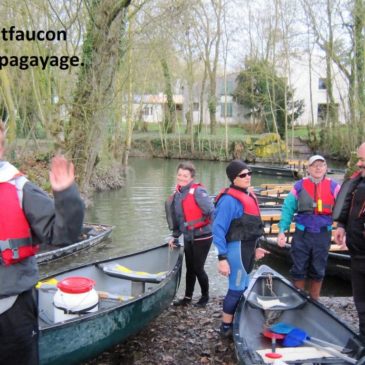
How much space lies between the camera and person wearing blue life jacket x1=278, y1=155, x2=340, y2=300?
15.9 ft

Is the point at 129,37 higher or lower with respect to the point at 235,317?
higher

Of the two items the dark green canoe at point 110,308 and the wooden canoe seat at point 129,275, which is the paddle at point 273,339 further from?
the wooden canoe seat at point 129,275

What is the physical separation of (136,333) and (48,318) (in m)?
0.85

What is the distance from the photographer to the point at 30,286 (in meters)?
2.26

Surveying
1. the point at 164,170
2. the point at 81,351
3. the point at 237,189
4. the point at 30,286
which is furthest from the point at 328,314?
the point at 164,170

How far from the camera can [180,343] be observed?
446cm

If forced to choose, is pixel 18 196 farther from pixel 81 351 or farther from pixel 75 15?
pixel 75 15

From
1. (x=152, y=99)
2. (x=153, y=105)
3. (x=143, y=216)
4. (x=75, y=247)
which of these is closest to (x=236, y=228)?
(x=75, y=247)

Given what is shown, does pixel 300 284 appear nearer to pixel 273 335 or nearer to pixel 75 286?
pixel 273 335

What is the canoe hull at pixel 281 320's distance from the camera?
143 inches

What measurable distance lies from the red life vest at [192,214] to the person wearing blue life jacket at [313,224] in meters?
1.00

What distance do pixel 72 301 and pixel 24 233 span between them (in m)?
1.83

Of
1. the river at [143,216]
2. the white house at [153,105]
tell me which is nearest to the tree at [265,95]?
the white house at [153,105]

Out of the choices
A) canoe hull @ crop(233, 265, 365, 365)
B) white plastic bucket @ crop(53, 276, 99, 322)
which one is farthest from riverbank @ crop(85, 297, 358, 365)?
white plastic bucket @ crop(53, 276, 99, 322)
